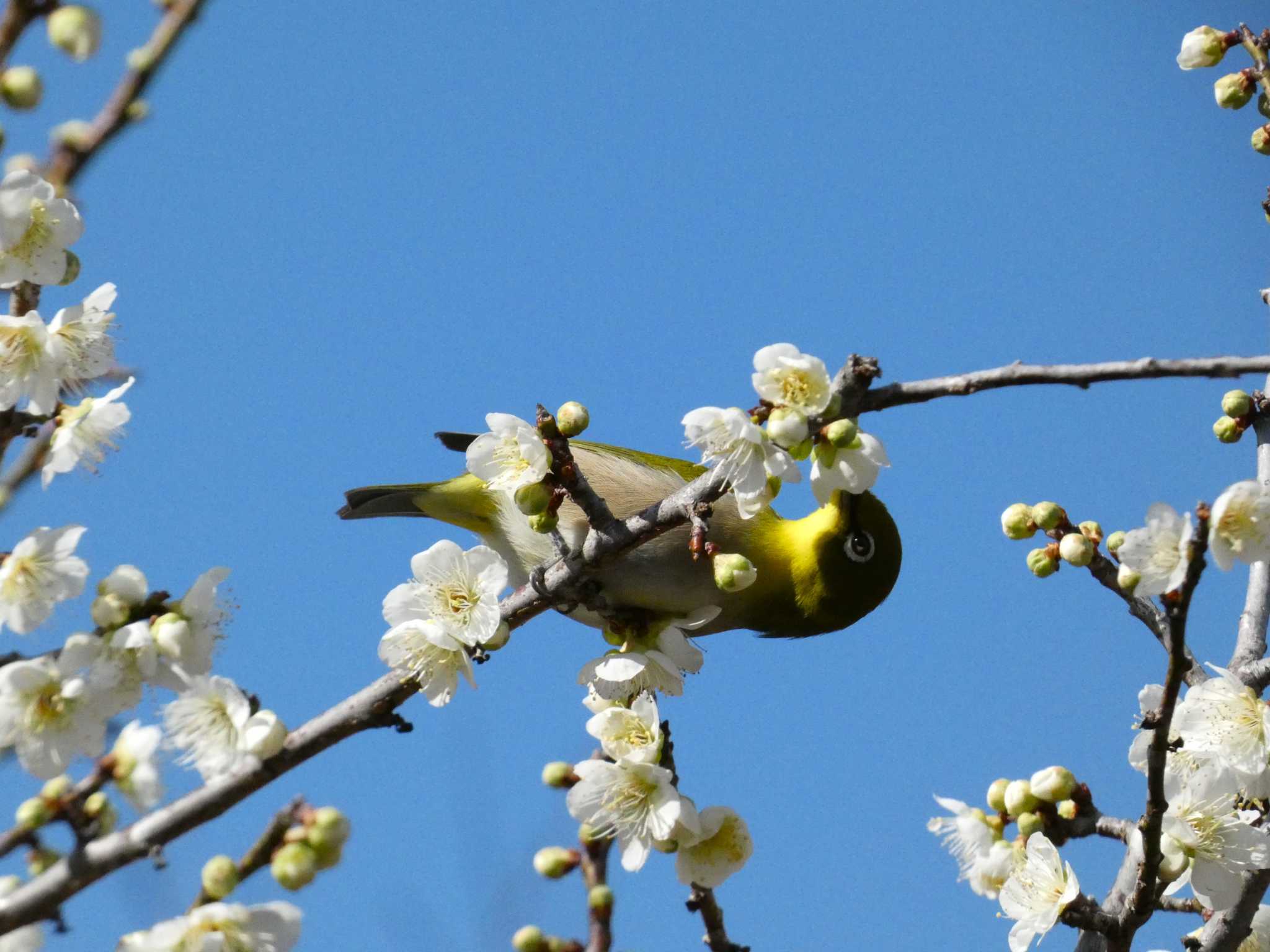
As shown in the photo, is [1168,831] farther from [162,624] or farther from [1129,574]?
[162,624]

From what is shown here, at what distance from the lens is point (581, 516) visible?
182 inches

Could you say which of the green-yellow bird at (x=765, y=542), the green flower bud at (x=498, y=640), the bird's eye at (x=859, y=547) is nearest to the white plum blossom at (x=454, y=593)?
the green flower bud at (x=498, y=640)

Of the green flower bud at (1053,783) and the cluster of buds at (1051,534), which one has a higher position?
the cluster of buds at (1051,534)

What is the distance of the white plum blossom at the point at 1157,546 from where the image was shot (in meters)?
2.87

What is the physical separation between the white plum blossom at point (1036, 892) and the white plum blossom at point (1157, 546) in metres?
0.89

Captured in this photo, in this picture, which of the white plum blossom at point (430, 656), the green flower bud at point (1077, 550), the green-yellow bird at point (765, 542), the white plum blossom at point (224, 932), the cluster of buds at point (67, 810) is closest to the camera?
the white plum blossom at point (224, 932)

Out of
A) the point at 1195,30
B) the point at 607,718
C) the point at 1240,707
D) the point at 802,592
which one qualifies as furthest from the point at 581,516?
the point at 1195,30

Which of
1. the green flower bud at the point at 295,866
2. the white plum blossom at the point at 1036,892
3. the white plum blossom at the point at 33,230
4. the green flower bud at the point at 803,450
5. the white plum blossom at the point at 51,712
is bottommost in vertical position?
the green flower bud at the point at 295,866

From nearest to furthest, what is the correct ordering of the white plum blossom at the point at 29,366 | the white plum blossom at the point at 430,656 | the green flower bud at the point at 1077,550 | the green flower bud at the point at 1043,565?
the white plum blossom at the point at 29,366
the white plum blossom at the point at 430,656
the green flower bud at the point at 1077,550
the green flower bud at the point at 1043,565

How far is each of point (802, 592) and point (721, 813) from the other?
196 centimetres

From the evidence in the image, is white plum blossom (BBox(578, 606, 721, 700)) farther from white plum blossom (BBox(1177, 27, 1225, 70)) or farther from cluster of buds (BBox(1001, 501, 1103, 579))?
white plum blossom (BBox(1177, 27, 1225, 70))

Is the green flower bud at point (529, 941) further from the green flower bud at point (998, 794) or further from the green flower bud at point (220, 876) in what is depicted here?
the green flower bud at point (998, 794)

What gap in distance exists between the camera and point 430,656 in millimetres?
3189

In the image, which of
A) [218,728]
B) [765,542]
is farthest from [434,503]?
[218,728]
